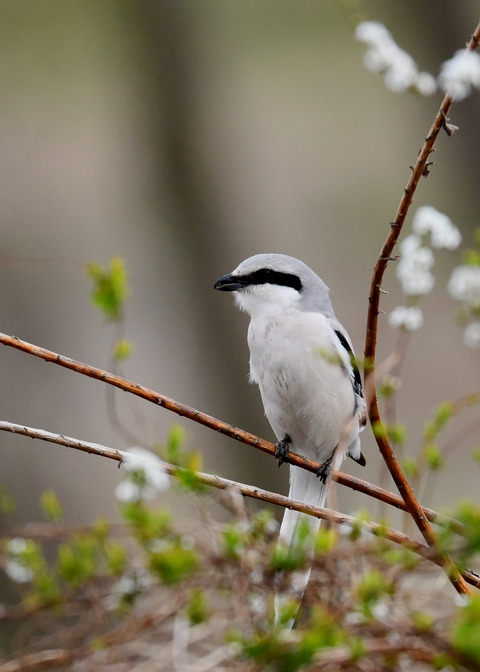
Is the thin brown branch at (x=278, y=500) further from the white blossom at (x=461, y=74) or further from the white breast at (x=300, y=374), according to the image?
the white breast at (x=300, y=374)

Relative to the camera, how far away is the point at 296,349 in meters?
2.49

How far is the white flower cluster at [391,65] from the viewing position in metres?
1.32

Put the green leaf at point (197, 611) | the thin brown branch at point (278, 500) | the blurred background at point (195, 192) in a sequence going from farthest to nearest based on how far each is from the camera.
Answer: the blurred background at point (195, 192), the green leaf at point (197, 611), the thin brown branch at point (278, 500)

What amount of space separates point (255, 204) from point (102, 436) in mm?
1926

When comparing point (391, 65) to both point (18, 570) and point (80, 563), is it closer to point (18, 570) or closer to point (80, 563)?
point (80, 563)

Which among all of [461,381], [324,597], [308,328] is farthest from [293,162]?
[324,597]

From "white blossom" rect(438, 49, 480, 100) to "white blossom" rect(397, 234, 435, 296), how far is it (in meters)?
0.26

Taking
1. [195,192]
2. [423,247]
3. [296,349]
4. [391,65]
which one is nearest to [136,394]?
[423,247]

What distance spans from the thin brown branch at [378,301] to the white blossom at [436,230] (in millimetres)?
71

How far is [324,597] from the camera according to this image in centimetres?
154

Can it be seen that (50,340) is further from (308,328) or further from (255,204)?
(308,328)

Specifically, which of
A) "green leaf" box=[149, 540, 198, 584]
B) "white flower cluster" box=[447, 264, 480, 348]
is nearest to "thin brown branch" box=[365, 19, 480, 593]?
"white flower cluster" box=[447, 264, 480, 348]

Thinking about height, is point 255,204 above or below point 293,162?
below

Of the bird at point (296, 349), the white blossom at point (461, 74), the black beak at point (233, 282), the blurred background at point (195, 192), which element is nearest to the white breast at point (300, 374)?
the bird at point (296, 349)
